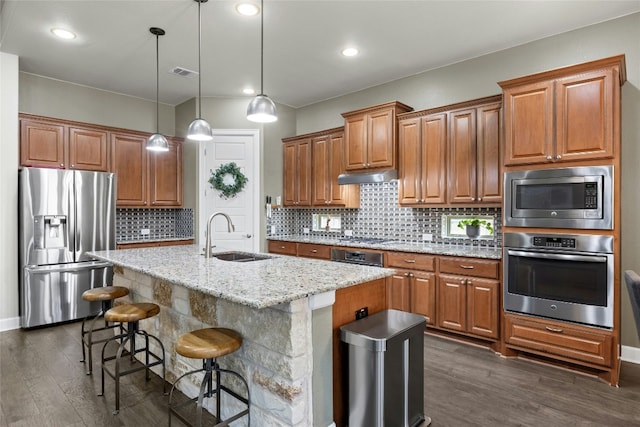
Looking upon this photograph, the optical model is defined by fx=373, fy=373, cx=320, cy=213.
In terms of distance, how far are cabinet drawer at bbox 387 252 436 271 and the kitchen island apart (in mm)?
1478

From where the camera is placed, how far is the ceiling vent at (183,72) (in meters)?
4.52

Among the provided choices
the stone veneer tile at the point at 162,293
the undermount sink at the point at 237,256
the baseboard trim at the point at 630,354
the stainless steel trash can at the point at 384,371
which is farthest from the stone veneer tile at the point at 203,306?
the baseboard trim at the point at 630,354

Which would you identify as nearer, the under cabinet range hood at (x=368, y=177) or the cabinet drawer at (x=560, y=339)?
the cabinet drawer at (x=560, y=339)

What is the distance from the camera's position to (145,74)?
469 cm

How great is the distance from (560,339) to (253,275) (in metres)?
2.57

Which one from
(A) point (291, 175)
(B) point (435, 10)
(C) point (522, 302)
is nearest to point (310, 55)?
(B) point (435, 10)

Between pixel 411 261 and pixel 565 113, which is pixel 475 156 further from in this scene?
pixel 411 261

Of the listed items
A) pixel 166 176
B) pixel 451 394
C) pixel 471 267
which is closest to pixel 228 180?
pixel 166 176

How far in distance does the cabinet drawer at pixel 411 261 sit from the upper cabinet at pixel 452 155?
0.66m

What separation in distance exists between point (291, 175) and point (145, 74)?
7.82 feet

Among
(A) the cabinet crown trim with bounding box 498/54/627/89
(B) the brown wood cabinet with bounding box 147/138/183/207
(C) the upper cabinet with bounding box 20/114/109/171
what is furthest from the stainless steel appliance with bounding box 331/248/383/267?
(C) the upper cabinet with bounding box 20/114/109/171

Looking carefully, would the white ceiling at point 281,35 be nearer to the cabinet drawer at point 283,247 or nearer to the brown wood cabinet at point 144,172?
the brown wood cabinet at point 144,172

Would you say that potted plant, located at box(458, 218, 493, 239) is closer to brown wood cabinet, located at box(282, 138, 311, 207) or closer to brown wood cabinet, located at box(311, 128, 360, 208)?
brown wood cabinet, located at box(311, 128, 360, 208)

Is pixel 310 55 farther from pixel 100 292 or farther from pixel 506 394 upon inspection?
pixel 506 394
